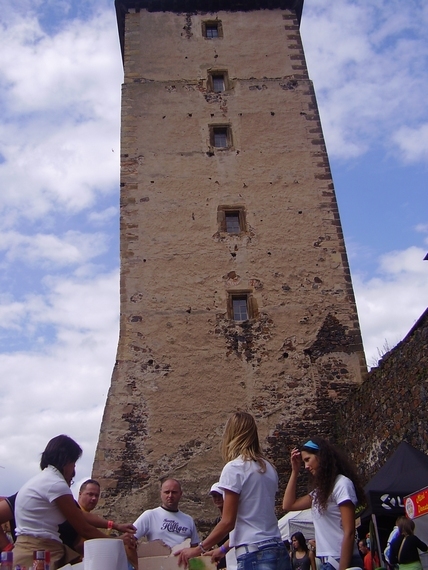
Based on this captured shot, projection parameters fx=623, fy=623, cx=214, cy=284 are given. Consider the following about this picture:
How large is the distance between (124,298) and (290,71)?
7.48m

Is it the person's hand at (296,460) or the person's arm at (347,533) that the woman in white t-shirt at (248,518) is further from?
the person's hand at (296,460)

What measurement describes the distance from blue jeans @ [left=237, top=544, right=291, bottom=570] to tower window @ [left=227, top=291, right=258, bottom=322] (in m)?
9.22

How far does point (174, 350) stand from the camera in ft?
38.5

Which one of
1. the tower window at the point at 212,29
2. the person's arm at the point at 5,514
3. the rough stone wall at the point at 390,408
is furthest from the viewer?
the tower window at the point at 212,29

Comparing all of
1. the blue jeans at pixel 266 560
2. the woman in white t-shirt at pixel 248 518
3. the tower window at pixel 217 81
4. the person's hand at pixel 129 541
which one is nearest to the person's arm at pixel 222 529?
the woman in white t-shirt at pixel 248 518

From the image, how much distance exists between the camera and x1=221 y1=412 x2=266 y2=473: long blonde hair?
3.15 meters

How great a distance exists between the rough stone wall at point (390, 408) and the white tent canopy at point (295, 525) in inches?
50.1

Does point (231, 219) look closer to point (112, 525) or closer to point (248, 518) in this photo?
point (112, 525)

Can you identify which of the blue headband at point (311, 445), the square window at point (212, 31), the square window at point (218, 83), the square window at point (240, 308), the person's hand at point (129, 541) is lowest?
the person's hand at point (129, 541)

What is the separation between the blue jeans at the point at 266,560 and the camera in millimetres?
2863

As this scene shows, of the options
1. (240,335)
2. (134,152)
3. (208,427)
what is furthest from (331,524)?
(134,152)

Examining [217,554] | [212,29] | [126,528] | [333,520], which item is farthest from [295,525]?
[212,29]

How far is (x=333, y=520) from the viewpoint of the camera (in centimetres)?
342

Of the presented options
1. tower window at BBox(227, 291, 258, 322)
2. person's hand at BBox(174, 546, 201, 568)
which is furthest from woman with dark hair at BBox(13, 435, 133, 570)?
tower window at BBox(227, 291, 258, 322)
